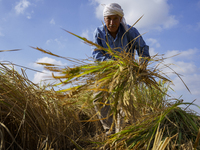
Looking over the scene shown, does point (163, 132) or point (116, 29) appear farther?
point (116, 29)

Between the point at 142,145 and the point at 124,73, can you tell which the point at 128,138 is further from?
the point at 124,73

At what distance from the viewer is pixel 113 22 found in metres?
2.59

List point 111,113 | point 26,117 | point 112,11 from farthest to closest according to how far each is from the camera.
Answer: point 112,11 < point 26,117 < point 111,113

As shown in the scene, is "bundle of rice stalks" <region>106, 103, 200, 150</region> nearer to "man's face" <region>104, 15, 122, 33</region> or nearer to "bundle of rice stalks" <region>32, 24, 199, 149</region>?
"bundle of rice stalks" <region>32, 24, 199, 149</region>

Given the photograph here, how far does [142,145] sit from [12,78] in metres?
1.38

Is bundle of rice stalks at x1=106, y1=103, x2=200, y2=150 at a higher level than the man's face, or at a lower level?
lower

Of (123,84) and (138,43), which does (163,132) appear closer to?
(123,84)

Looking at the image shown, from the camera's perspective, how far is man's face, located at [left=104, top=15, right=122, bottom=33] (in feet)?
8.49

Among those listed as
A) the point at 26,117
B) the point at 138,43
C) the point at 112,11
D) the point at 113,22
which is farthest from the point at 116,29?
the point at 26,117

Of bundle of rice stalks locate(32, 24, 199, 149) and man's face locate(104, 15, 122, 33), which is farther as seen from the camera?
man's face locate(104, 15, 122, 33)

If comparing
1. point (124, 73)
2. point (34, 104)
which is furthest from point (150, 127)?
point (34, 104)

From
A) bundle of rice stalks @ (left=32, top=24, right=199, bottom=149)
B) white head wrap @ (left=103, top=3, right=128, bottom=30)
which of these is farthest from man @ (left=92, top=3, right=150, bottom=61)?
bundle of rice stalks @ (left=32, top=24, right=199, bottom=149)

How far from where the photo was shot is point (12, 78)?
193cm

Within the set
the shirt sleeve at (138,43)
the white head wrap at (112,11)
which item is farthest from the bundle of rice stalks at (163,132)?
the white head wrap at (112,11)
